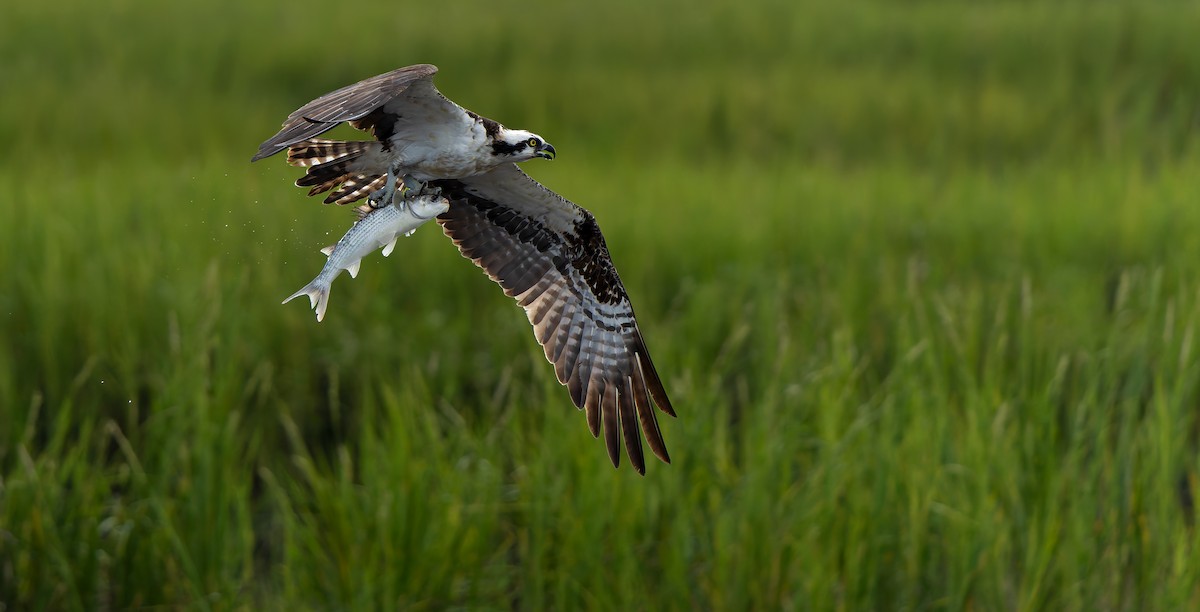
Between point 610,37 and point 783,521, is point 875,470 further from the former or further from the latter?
point 610,37

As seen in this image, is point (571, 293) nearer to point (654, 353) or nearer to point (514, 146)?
point (514, 146)

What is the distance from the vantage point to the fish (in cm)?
294

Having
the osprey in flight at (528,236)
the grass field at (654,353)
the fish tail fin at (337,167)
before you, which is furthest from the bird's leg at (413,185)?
the grass field at (654,353)

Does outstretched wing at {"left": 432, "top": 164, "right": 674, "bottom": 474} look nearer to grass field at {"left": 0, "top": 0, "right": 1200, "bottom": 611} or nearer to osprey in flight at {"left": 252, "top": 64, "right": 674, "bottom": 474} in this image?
osprey in flight at {"left": 252, "top": 64, "right": 674, "bottom": 474}

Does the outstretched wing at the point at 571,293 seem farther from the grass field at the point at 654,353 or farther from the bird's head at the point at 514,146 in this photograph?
the bird's head at the point at 514,146

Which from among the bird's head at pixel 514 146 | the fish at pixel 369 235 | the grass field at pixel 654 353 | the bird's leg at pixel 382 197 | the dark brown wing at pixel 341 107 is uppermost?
the dark brown wing at pixel 341 107

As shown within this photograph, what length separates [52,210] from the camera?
21.7ft

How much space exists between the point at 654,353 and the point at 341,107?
2.63 metres

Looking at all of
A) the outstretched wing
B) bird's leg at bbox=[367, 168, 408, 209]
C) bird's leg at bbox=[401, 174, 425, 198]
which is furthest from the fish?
the outstretched wing

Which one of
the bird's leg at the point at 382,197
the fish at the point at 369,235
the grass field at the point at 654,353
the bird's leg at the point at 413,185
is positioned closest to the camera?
the fish at the point at 369,235

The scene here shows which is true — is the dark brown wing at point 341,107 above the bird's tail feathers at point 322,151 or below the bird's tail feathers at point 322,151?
above

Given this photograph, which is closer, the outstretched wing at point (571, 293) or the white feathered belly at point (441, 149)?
the white feathered belly at point (441, 149)

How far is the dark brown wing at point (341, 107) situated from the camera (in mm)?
2762

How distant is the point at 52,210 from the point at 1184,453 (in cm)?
482
